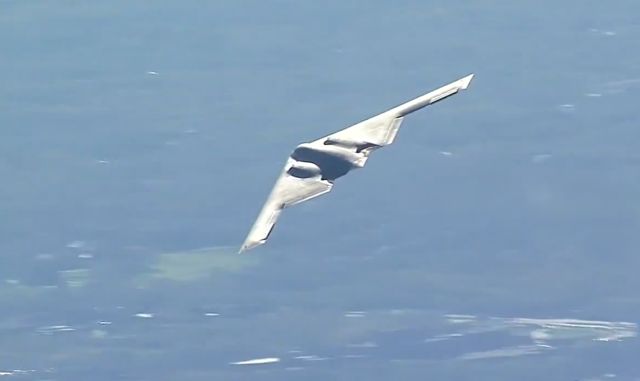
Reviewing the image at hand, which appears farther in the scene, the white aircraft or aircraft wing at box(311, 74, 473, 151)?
aircraft wing at box(311, 74, 473, 151)

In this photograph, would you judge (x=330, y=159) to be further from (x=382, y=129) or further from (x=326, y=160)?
(x=382, y=129)

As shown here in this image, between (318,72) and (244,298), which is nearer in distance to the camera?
(244,298)

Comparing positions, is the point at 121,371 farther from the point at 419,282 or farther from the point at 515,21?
the point at 515,21

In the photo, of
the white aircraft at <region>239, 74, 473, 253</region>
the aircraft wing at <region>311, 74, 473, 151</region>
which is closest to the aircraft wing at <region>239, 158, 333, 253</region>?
the white aircraft at <region>239, 74, 473, 253</region>

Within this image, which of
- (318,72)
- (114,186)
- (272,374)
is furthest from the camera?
(318,72)

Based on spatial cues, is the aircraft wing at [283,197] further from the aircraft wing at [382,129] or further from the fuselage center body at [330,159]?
the aircraft wing at [382,129]

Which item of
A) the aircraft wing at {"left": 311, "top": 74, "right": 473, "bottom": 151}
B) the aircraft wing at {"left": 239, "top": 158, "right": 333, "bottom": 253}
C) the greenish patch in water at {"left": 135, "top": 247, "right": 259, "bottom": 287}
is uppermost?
the aircraft wing at {"left": 311, "top": 74, "right": 473, "bottom": 151}

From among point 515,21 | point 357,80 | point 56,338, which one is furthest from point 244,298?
point 515,21

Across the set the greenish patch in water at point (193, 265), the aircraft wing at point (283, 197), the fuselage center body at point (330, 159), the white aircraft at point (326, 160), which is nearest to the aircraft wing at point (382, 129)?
the white aircraft at point (326, 160)

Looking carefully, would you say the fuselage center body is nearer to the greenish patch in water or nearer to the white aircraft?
the white aircraft

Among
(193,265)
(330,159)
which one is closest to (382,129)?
(330,159)
